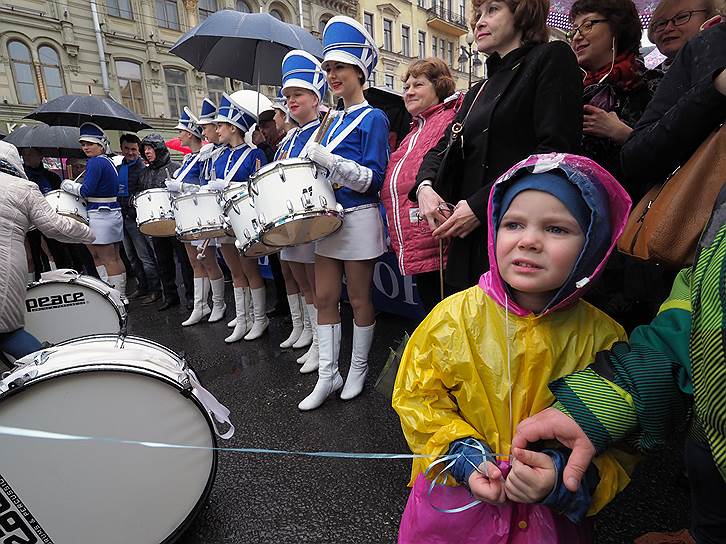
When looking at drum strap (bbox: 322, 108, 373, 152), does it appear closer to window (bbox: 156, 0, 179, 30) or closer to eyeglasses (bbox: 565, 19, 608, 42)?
eyeglasses (bbox: 565, 19, 608, 42)

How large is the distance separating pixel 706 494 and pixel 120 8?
24494 mm

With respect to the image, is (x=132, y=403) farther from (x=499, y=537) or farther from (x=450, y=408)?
(x=499, y=537)

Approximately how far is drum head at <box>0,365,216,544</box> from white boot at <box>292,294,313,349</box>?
2.16 m

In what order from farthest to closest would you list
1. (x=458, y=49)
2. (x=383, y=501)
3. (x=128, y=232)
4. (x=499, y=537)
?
1. (x=458, y=49)
2. (x=128, y=232)
3. (x=383, y=501)
4. (x=499, y=537)

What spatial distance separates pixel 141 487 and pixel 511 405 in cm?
144

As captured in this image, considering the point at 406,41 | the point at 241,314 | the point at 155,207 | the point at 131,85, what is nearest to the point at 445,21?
the point at 406,41

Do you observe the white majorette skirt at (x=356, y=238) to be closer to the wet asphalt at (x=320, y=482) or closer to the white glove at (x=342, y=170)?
the white glove at (x=342, y=170)

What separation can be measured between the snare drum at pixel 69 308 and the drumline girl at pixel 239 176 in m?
1.14

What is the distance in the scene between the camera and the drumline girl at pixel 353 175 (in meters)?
2.60

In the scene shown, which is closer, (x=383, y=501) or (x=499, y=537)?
(x=499, y=537)

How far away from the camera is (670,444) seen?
7.54ft

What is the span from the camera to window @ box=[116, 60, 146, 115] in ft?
62.0

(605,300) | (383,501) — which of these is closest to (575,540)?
(383,501)

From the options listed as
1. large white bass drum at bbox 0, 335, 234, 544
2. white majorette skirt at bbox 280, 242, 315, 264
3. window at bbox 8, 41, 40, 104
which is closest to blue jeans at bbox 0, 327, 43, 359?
large white bass drum at bbox 0, 335, 234, 544
